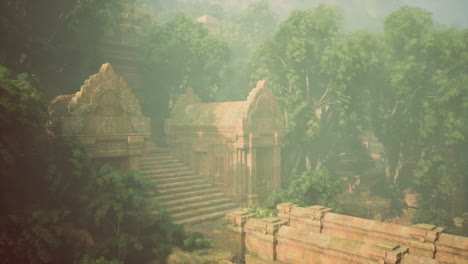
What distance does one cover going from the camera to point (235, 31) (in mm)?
43125

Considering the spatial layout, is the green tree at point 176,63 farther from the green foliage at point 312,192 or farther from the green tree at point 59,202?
the green tree at point 59,202

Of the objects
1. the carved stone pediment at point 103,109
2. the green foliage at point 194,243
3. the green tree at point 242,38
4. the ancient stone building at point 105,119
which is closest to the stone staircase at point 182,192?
the ancient stone building at point 105,119

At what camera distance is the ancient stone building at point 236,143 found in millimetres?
17266

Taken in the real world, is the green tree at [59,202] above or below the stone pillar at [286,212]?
above

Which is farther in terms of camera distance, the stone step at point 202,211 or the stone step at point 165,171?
the stone step at point 165,171

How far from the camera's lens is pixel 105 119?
13.2 metres

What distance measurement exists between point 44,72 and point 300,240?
12.6 metres

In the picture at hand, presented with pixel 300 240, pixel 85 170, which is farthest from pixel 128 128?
pixel 300 240

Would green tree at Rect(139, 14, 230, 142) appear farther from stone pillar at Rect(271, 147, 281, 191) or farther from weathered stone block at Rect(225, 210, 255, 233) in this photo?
weathered stone block at Rect(225, 210, 255, 233)

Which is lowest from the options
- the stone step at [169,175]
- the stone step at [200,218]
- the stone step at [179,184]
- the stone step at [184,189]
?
the stone step at [200,218]

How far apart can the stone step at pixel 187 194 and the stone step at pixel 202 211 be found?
945 mm

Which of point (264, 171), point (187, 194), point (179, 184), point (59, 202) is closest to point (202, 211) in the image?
point (187, 194)

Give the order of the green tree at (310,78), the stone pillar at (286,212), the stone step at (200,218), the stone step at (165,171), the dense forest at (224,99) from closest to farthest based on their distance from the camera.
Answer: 1. the dense forest at (224,99)
2. the stone pillar at (286,212)
3. the stone step at (200,218)
4. the stone step at (165,171)
5. the green tree at (310,78)

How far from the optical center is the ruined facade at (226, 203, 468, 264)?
29.9 feet
